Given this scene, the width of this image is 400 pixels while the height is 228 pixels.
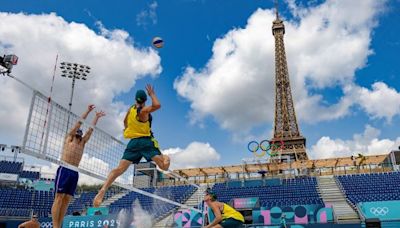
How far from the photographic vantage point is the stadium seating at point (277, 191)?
78.8ft

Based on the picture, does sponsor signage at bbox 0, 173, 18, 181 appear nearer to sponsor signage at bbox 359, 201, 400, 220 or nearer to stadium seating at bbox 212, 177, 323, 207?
stadium seating at bbox 212, 177, 323, 207

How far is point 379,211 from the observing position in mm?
19094

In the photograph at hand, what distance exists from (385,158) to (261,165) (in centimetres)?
1165

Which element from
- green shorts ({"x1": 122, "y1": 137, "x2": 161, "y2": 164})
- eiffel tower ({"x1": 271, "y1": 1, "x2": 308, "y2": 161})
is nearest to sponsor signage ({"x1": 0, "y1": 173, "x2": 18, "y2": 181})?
green shorts ({"x1": 122, "y1": 137, "x2": 161, "y2": 164})

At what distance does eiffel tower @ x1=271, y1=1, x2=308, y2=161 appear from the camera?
2327 inches

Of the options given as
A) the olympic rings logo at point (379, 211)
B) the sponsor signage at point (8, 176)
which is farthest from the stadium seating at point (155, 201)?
the sponsor signage at point (8, 176)

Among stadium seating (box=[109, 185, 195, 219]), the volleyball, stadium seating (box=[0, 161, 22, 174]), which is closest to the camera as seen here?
the volleyball

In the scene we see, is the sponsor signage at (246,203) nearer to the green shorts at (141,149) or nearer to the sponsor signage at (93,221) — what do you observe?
the sponsor signage at (93,221)

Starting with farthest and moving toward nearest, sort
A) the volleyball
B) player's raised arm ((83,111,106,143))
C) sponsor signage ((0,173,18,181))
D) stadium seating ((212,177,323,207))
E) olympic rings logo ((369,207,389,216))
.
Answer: sponsor signage ((0,173,18,181)) → stadium seating ((212,177,323,207)) → olympic rings logo ((369,207,389,216)) → the volleyball → player's raised arm ((83,111,106,143))

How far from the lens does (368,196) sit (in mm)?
22266

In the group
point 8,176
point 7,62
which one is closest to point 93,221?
point 7,62

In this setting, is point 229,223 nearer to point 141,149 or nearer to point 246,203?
point 141,149

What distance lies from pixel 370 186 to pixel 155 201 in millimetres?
16436

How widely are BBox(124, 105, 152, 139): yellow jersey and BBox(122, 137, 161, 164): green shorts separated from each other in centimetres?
8
